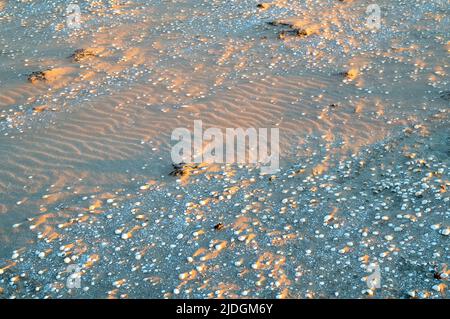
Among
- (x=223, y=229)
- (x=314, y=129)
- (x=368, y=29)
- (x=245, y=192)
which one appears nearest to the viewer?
(x=223, y=229)

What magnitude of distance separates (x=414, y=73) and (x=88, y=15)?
12250 mm

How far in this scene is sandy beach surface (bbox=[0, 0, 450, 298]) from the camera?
7.94m

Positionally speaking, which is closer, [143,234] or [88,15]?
[143,234]

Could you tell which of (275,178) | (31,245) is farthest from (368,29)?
(31,245)

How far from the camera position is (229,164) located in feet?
35.4

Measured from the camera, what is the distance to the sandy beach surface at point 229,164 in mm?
7938

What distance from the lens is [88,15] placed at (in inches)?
741

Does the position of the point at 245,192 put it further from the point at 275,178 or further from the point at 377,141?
the point at 377,141
